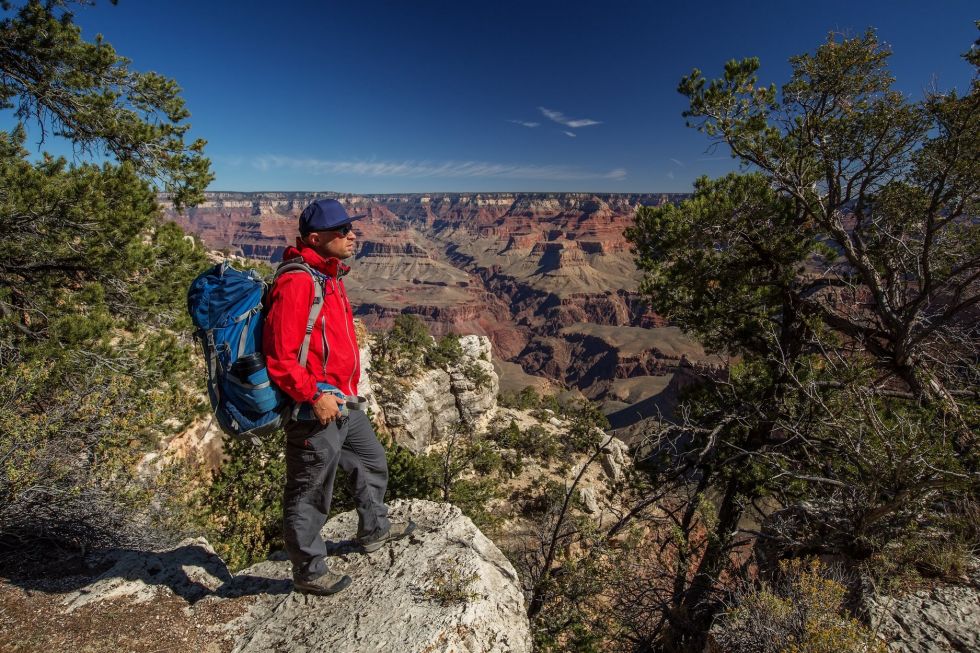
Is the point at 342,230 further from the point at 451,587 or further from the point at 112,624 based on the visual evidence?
the point at 112,624

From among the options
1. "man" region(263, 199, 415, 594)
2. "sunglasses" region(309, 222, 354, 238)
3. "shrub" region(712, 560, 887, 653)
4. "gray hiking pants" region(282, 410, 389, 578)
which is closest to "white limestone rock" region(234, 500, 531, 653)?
"man" region(263, 199, 415, 594)

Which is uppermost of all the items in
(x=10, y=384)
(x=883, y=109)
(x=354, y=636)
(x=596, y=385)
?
(x=883, y=109)

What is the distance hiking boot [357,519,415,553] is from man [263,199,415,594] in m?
0.34

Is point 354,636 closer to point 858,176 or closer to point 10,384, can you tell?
point 10,384

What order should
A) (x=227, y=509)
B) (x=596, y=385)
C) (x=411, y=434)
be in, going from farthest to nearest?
1. (x=596, y=385)
2. (x=411, y=434)
3. (x=227, y=509)

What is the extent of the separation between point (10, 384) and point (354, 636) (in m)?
4.30

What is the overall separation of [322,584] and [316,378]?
160 cm

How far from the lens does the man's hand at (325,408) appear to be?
8.86 feet

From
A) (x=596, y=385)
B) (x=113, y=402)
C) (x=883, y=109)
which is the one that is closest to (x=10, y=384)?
(x=113, y=402)

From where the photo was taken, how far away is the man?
103 inches

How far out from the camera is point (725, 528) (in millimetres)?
5926

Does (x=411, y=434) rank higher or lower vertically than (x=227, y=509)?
lower

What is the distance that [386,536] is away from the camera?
12.0ft

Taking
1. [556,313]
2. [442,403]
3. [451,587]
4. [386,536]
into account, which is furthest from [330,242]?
[556,313]
